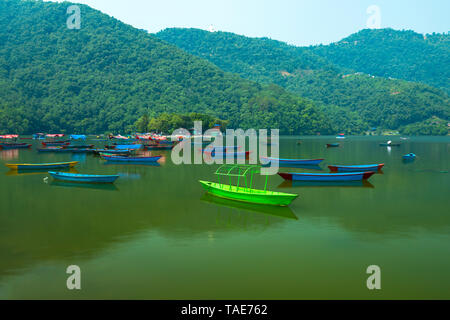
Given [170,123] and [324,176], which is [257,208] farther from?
[170,123]

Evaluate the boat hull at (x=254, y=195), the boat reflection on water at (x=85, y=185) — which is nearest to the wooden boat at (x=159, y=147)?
the boat reflection on water at (x=85, y=185)

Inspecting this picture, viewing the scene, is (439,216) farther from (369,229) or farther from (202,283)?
(202,283)

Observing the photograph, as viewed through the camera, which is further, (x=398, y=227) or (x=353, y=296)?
(x=398, y=227)

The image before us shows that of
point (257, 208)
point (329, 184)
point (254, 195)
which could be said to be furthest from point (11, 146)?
point (257, 208)

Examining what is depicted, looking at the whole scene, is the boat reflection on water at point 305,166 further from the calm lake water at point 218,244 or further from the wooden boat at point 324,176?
the calm lake water at point 218,244

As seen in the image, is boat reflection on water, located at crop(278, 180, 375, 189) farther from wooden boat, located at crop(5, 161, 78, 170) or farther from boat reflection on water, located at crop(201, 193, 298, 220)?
wooden boat, located at crop(5, 161, 78, 170)
